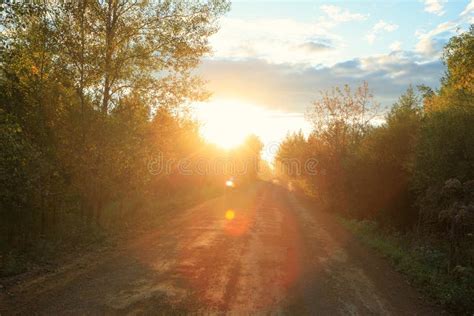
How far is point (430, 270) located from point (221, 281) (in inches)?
252

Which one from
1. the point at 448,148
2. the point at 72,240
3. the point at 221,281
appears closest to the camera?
the point at 221,281

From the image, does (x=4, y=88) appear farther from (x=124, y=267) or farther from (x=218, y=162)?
(x=218, y=162)

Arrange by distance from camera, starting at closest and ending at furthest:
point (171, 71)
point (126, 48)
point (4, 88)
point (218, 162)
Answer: point (4, 88), point (126, 48), point (171, 71), point (218, 162)

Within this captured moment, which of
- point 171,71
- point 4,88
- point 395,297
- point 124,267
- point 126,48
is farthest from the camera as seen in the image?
point 171,71

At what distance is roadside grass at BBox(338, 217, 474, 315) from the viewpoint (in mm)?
9695

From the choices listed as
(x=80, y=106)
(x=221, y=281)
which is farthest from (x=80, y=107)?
(x=221, y=281)

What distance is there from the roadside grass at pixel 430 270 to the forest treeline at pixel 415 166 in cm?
8

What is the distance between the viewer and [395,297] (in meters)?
10.0

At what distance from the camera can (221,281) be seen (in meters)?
10.3

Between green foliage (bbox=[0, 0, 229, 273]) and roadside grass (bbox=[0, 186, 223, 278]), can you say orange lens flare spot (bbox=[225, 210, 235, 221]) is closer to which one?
roadside grass (bbox=[0, 186, 223, 278])

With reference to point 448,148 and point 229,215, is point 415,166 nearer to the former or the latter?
point 448,148

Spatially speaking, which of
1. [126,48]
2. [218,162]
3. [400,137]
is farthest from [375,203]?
[218,162]

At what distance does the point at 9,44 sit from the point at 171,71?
20.7 ft

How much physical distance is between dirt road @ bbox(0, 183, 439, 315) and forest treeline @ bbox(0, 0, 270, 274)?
223cm
